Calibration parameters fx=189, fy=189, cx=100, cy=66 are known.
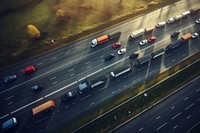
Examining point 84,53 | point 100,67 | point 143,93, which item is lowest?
point 143,93

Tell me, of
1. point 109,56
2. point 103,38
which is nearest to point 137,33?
point 103,38

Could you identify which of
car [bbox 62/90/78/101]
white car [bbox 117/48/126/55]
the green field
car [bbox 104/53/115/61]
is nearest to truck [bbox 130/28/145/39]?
white car [bbox 117/48/126/55]

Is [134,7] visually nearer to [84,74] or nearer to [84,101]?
[84,74]

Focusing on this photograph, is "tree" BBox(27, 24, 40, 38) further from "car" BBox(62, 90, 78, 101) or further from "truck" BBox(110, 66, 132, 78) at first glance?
"truck" BBox(110, 66, 132, 78)

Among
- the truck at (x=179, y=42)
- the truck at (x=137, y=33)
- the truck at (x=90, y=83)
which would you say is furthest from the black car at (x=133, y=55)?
the truck at (x=90, y=83)

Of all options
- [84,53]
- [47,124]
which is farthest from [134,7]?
[47,124]
